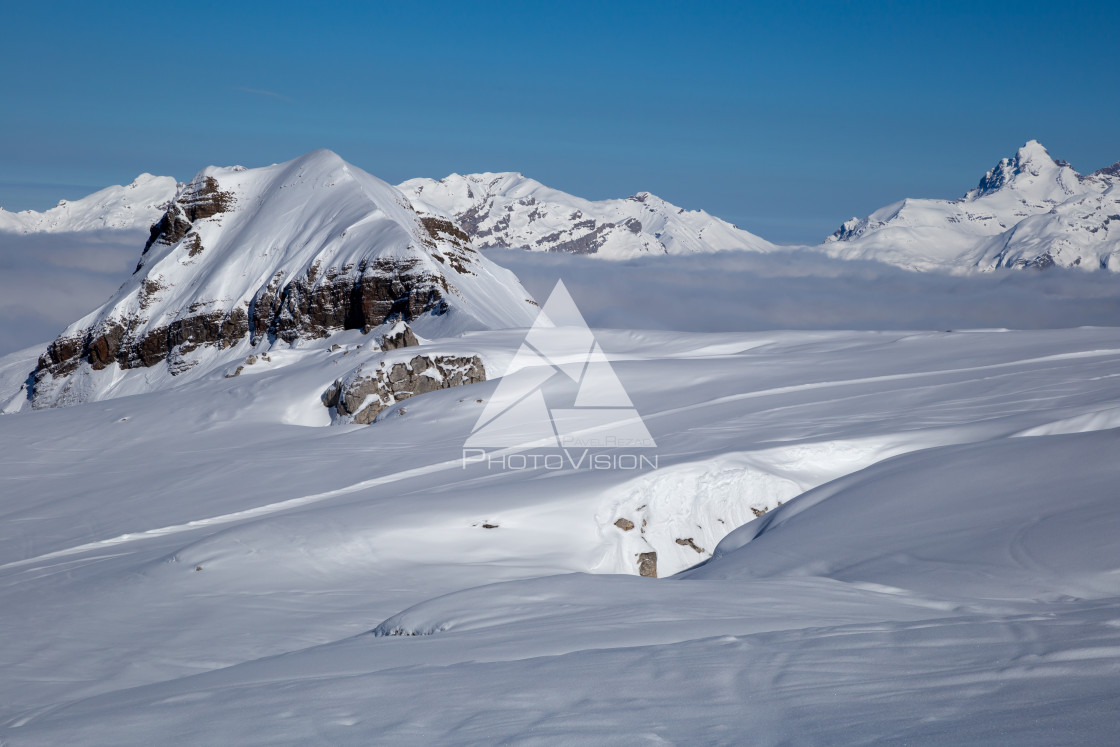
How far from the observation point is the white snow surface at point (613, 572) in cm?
576

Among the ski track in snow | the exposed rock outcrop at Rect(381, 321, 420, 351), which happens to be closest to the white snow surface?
the ski track in snow

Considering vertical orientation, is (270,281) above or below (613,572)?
above

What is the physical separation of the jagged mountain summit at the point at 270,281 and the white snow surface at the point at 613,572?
34.6 metres

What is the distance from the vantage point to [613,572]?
14.8 metres

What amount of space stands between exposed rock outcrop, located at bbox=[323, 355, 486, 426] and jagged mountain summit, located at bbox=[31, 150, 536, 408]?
79.3ft

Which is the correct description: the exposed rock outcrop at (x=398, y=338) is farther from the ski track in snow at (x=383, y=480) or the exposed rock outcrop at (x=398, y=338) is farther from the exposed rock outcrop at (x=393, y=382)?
the ski track in snow at (x=383, y=480)

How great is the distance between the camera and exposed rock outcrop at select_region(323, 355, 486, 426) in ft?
96.9

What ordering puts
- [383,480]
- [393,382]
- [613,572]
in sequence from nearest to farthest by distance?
[613,572] → [383,480] → [393,382]

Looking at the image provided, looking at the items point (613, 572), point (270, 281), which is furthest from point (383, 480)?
point (270, 281)

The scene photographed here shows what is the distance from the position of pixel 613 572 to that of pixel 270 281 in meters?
61.1

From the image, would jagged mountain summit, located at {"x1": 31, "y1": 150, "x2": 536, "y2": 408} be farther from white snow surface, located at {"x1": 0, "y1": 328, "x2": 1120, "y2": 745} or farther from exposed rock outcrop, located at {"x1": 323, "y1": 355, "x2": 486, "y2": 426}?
white snow surface, located at {"x1": 0, "y1": 328, "x2": 1120, "y2": 745}

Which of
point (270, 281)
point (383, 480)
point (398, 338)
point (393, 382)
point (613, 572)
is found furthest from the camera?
point (270, 281)

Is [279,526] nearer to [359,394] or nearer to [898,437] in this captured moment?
[898,437]

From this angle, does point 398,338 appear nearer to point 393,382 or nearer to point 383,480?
point 393,382
